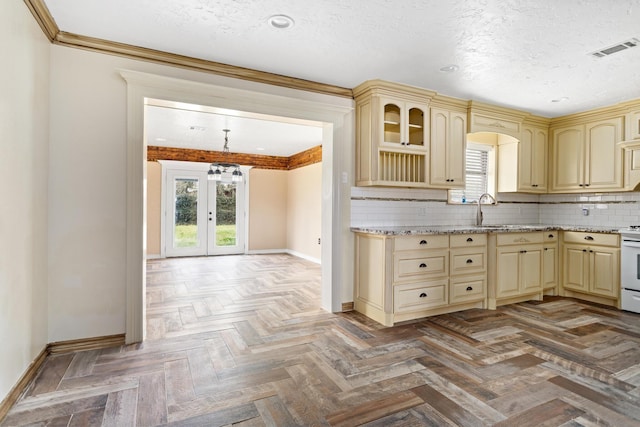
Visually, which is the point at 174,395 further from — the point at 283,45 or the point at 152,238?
the point at 152,238

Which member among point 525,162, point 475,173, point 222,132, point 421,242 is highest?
point 222,132

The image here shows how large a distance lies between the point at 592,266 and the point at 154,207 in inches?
321

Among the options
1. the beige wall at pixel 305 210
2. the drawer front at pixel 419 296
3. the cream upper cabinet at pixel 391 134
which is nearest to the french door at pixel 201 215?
the beige wall at pixel 305 210

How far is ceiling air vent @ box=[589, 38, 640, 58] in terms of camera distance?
8.77 feet

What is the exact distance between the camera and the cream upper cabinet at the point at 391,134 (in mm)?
3652

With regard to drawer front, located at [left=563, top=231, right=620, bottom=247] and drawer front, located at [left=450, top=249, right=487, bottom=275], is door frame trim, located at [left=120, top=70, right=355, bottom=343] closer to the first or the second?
drawer front, located at [left=450, top=249, right=487, bottom=275]

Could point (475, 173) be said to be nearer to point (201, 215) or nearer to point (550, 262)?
point (550, 262)

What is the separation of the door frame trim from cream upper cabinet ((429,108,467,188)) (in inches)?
39.6

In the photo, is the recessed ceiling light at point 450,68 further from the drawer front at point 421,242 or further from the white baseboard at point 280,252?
the white baseboard at point 280,252

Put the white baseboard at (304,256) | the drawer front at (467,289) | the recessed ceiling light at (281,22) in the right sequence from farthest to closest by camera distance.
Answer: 1. the white baseboard at (304,256)
2. the drawer front at (467,289)
3. the recessed ceiling light at (281,22)

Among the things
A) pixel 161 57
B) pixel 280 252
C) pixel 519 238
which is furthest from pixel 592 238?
pixel 280 252

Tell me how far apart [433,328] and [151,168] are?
7.06 metres

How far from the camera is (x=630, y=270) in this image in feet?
12.7

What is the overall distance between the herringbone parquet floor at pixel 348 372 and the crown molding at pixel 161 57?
2.46 metres
